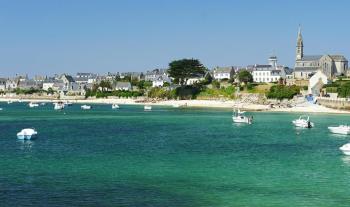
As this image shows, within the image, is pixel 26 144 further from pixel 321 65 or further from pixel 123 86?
pixel 123 86

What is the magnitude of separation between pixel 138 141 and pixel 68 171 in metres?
18.8

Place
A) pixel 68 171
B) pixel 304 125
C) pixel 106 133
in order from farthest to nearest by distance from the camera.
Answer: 1. pixel 304 125
2. pixel 106 133
3. pixel 68 171

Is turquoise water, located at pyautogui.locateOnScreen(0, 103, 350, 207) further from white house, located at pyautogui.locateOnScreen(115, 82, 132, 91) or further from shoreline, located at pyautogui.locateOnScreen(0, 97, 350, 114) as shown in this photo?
white house, located at pyautogui.locateOnScreen(115, 82, 132, 91)

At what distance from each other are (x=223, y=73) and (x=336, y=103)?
3201 inches

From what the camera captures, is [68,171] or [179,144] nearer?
[68,171]

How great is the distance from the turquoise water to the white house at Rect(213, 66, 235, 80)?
11953 cm

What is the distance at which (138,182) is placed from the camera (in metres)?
29.9

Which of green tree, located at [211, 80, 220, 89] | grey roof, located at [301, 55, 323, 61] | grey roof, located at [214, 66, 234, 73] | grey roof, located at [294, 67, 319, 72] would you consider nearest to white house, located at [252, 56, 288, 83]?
grey roof, located at [301, 55, 323, 61]

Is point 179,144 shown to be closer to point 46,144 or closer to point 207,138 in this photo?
point 207,138

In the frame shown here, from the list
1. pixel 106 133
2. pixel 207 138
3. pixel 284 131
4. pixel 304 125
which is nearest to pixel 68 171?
pixel 207 138

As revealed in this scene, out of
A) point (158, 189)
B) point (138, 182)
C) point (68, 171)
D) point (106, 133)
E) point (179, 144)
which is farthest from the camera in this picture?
point (106, 133)

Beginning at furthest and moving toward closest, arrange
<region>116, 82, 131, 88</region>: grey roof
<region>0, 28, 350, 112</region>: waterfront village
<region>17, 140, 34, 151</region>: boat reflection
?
<region>116, 82, 131, 88</region>: grey roof < <region>0, 28, 350, 112</region>: waterfront village < <region>17, 140, 34, 151</region>: boat reflection

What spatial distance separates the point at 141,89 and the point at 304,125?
118 meters

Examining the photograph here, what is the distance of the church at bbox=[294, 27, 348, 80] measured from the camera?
151125 millimetres
